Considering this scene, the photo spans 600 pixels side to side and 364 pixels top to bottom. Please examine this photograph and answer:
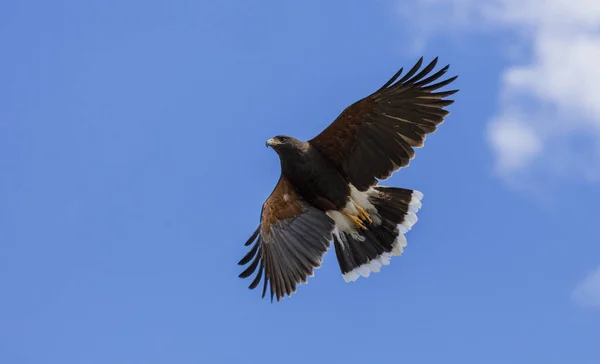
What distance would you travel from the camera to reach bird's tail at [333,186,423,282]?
1434 centimetres

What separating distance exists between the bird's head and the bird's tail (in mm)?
1227

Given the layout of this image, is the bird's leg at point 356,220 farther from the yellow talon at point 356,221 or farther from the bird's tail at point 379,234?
the bird's tail at point 379,234

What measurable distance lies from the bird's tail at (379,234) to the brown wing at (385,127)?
0.50 metres

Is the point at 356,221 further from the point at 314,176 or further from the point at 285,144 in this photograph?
the point at 285,144

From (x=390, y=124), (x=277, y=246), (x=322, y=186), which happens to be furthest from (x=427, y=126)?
(x=277, y=246)

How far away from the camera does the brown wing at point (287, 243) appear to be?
572 inches

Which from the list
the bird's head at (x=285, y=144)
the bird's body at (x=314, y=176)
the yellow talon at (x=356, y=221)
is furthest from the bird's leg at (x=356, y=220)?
the bird's head at (x=285, y=144)

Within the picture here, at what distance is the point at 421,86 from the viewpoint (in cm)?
1348

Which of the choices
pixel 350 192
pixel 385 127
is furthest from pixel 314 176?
pixel 385 127

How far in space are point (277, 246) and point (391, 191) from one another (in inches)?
70.9

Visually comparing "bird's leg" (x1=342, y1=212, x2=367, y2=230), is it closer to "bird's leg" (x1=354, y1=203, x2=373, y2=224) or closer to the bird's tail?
"bird's leg" (x1=354, y1=203, x2=373, y2=224)

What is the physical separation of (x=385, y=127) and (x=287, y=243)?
228 centimetres

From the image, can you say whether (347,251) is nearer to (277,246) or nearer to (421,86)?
(277,246)

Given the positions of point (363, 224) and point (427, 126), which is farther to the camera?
point (363, 224)
